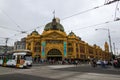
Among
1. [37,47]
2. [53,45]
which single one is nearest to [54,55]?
[53,45]

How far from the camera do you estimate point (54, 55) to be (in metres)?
70.2

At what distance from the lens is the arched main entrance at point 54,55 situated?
2761 inches

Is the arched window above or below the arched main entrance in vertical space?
above

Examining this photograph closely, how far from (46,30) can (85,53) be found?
2677 cm

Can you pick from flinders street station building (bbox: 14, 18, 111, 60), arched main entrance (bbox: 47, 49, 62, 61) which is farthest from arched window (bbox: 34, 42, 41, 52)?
arched main entrance (bbox: 47, 49, 62, 61)

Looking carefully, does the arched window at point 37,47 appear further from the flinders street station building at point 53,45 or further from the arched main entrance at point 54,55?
the arched main entrance at point 54,55

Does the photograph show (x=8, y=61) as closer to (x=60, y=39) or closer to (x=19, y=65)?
(x=19, y=65)

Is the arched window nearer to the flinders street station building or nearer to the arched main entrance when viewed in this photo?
the flinders street station building

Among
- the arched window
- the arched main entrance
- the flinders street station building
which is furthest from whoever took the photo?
the arched window

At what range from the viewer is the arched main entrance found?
230 feet

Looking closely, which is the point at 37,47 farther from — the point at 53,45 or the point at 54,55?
the point at 54,55

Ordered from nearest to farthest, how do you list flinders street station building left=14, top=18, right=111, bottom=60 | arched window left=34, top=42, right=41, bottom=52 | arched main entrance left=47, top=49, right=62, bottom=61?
1. arched main entrance left=47, top=49, right=62, bottom=61
2. flinders street station building left=14, top=18, right=111, bottom=60
3. arched window left=34, top=42, right=41, bottom=52

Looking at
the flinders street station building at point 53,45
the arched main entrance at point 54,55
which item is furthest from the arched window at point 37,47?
the arched main entrance at point 54,55

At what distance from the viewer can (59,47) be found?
7131 centimetres
